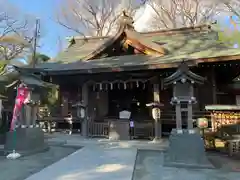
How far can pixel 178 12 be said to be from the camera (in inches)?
1034

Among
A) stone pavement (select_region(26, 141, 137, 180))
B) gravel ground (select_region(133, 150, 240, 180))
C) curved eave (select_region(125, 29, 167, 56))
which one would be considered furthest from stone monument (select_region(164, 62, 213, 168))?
curved eave (select_region(125, 29, 167, 56))

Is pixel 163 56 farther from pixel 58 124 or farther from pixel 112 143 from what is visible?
pixel 58 124

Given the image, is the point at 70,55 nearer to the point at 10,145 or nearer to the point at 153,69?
the point at 153,69

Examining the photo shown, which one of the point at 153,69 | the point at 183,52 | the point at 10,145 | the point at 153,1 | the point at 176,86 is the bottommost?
the point at 10,145

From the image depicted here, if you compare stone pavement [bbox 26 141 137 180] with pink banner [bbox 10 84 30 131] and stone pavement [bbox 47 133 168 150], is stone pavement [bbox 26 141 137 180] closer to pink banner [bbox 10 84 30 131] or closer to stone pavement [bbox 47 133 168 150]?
stone pavement [bbox 47 133 168 150]

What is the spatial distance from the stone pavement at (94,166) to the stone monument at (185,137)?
1.24 metres

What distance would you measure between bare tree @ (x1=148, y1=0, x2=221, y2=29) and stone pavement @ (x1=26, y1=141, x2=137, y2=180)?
21.5 m

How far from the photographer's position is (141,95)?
1227 cm

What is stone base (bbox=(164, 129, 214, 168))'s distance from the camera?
6.21 m

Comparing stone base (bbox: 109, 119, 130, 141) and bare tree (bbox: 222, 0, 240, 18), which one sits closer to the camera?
stone base (bbox: 109, 119, 130, 141)

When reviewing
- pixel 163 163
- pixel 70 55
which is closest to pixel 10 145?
pixel 163 163

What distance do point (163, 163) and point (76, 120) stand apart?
6346 millimetres

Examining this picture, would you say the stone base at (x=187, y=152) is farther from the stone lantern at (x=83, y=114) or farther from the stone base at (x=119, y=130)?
the stone lantern at (x=83, y=114)

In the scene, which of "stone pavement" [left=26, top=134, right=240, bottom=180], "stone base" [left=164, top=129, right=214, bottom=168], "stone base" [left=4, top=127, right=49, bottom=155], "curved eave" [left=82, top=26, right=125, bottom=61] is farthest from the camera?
"curved eave" [left=82, top=26, right=125, bottom=61]
